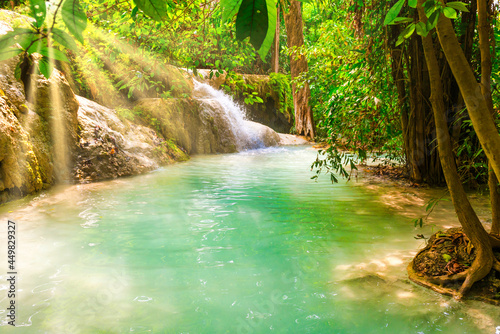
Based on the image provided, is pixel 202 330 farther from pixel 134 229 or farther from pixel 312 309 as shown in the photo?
pixel 134 229

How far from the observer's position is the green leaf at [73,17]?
684mm

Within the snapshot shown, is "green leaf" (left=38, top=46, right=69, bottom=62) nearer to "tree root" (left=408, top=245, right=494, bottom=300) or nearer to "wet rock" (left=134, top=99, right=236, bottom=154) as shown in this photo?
"tree root" (left=408, top=245, right=494, bottom=300)

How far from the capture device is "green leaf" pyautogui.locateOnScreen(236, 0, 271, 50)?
587 mm

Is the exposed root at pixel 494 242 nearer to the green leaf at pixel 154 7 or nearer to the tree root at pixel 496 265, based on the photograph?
the tree root at pixel 496 265

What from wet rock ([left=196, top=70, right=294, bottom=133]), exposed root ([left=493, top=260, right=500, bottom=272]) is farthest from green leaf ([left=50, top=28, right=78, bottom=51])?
wet rock ([left=196, top=70, right=294, bottom=133])

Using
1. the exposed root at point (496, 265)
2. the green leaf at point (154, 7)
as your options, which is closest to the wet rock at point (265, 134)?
the exposed root at point (496, 265)

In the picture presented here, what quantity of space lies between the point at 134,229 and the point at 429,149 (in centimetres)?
466

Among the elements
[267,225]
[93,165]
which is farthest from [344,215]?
[93,165]

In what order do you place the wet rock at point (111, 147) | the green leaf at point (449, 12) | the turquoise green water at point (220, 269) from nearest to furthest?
1. the green leaf at point (449, 12)
2. the turquoise green water at point (220, 269)
3. the wet rock at point (111, 147)

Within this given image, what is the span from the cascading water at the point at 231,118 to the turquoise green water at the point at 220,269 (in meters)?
7.83

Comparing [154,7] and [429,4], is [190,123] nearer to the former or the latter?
[429,4]

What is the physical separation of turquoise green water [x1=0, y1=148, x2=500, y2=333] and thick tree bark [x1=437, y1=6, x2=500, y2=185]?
0.99 meters

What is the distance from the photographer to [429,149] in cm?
515

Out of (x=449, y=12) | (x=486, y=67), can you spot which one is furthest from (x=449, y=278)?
(x=449, y=12)
